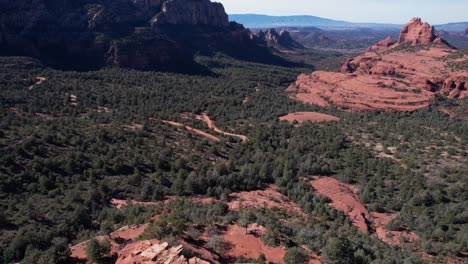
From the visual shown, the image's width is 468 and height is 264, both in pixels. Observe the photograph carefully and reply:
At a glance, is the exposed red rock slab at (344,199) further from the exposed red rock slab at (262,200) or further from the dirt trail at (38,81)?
the dirt trail at (38,81)

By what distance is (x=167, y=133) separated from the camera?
56.5 m

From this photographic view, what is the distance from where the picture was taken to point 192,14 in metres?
164

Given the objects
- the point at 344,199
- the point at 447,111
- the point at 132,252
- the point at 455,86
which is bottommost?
the point at 344,199

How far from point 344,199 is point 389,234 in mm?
6905

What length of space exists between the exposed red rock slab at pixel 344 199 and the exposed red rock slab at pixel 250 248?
13298 millimetres

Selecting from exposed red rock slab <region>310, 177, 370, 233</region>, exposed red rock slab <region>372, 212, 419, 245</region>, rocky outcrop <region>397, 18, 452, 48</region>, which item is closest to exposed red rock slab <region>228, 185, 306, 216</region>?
exposed red rock slab <region>310, 177, 370, 233</region>

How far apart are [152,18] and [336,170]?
406ft

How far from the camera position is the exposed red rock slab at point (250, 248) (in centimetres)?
2123

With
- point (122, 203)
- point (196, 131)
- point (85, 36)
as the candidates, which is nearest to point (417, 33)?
point (196, 131)

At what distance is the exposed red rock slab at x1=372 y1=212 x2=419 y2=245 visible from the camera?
30.1 metres

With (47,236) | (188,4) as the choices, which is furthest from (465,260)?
(188,4)

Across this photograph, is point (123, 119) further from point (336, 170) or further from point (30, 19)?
point (30, 19)

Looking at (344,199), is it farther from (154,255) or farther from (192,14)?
(192,14)

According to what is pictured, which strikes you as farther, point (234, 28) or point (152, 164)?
point (234, 28)
